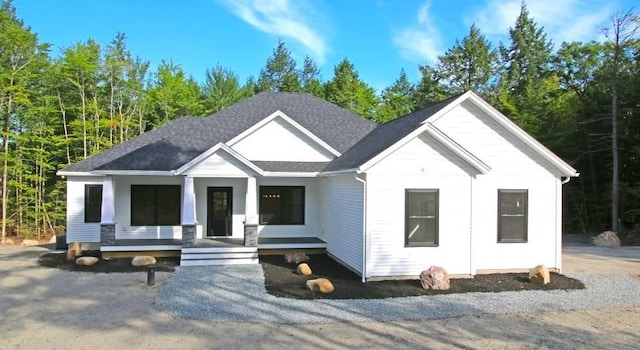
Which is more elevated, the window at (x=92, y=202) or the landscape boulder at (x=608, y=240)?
the window at (x=92, y=202)

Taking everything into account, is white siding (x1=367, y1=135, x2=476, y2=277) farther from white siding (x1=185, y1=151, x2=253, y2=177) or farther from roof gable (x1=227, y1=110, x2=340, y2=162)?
roof gable (x1=227, y1=110, x2=340, y2=162)

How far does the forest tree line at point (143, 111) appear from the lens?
22.9 meters

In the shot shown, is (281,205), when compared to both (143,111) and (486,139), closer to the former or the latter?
(486,139)

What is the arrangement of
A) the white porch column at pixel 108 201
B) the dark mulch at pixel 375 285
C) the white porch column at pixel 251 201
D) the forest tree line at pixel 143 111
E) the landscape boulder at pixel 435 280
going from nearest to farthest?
the dark mulch at pixel 375 285 < the landscape boulder at pixel 435 280 < the white porch column at pixel 251 201 < the white porch column at pixel 108 201 < the forest tree line at pixel 143 111

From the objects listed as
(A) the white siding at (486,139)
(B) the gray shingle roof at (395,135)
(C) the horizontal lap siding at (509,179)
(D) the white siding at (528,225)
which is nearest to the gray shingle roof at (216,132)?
(B) the gray shingle roof at (395,135)

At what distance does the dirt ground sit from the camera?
652cm

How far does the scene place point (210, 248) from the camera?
13367mm

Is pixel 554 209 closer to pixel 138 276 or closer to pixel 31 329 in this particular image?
pixel 138 276

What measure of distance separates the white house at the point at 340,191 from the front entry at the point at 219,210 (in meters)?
0.04

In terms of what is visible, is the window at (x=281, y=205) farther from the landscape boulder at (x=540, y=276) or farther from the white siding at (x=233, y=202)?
the landscape boulder at (x=540, y=276)

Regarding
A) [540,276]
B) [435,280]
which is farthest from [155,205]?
[540,276]

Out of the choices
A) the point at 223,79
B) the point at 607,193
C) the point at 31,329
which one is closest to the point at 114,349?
the point at 31,329

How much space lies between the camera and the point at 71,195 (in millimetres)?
15641

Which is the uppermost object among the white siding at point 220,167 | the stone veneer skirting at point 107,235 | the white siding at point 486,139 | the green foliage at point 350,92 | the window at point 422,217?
the green foliage at point 350,92
